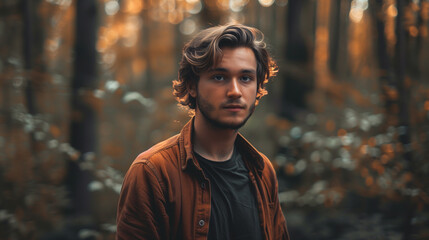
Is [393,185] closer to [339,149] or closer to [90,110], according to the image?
[339,149]

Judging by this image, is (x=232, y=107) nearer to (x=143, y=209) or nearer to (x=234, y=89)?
(x=234, y=89)

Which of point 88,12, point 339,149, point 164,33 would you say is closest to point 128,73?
point 164,33

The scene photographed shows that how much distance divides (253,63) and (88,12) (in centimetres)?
521

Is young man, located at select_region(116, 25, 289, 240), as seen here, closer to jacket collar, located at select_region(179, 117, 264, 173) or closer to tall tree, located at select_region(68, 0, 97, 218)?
jacket collar, located at select_region(179, 117, 264, 173)

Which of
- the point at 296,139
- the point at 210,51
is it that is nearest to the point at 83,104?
the point at 296,139

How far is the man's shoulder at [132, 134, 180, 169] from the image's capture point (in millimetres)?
1920

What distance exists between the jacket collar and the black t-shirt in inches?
4.0

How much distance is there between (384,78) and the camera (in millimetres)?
4957

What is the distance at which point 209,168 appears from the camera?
6.79 feet

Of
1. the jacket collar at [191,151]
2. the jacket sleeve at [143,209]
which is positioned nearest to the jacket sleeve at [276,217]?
the jacket collar at [191,151]

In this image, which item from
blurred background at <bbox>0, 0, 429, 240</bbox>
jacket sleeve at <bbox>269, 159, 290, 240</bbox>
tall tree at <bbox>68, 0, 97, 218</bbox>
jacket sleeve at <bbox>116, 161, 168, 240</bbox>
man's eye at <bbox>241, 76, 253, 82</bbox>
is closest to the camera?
jacket sleeve at <bbox>116, 161, 168, 240</bbox>

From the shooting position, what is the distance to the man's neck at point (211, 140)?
210 centimetres

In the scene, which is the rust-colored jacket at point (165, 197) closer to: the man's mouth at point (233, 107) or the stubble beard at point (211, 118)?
the stubble beard at point (211, 118)

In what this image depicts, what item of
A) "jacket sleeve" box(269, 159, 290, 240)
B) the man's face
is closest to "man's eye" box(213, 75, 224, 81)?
the man's face
